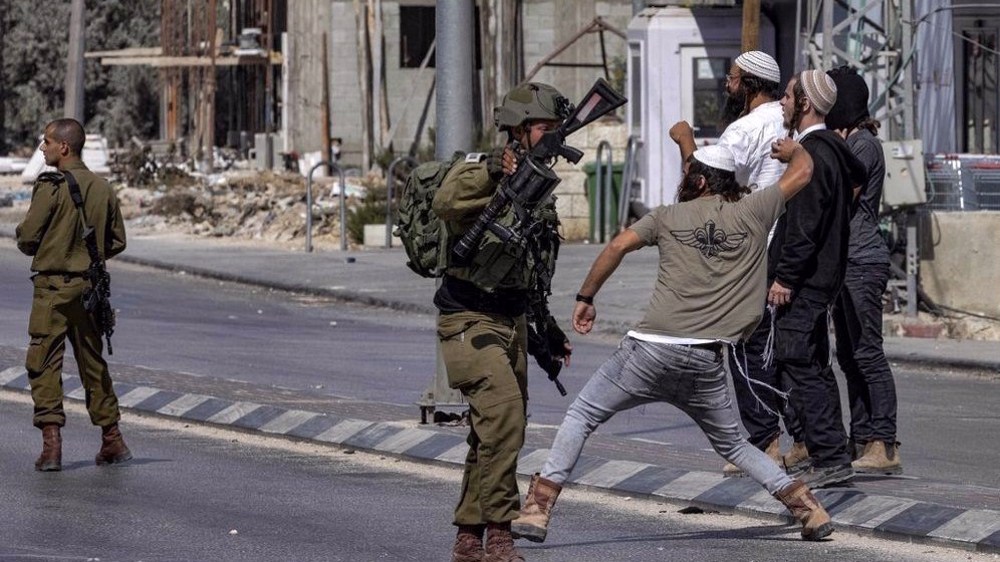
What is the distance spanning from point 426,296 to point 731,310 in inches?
493

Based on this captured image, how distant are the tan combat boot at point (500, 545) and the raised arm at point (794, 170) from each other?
1.65 metres

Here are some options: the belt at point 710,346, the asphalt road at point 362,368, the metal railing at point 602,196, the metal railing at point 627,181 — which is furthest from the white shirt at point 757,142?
the metal railing at point 627,181

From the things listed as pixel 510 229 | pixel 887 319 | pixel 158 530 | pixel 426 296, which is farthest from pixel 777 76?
pixel 426 296

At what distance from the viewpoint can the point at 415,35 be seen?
40188mm

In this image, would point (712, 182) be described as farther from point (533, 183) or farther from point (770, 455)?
point (770, 455)

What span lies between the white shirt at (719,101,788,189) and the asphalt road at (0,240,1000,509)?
1444mm

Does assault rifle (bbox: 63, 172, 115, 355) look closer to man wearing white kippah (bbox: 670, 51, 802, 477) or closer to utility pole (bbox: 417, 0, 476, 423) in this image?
utility pole (bbox: 417, 0, 476, 423)

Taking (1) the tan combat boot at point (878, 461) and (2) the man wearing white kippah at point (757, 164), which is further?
(1) the tan combat boot at point (878, 461)

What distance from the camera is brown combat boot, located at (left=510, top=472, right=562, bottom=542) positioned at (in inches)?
285

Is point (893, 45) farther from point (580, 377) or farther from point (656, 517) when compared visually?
point (656, 517)

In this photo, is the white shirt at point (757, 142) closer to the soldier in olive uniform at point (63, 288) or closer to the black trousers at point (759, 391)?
the black trousers at point (759, 391)

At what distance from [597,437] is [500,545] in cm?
368

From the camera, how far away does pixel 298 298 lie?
20.7 metres

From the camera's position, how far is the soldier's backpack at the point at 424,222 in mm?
6992
